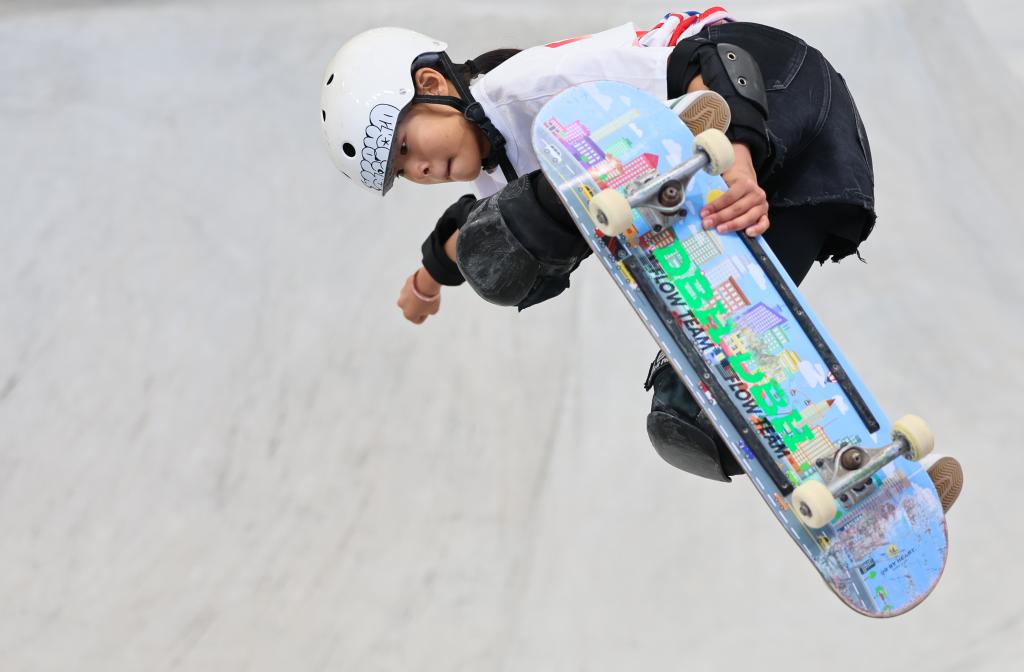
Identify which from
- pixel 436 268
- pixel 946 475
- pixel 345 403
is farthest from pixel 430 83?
pixel 345 403

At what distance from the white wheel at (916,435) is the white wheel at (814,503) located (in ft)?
0.43

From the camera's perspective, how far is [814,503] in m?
1.46

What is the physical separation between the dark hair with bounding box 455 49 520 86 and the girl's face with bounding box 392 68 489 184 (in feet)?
0.15

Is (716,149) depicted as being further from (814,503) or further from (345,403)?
(345,403)

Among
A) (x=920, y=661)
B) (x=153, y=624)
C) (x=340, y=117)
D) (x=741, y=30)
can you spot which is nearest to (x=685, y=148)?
(x=741, y=30)

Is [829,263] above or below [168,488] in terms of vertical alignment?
above

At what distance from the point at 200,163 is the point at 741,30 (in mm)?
1861

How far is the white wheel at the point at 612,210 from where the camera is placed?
4.84 feet

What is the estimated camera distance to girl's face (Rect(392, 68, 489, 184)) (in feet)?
6.01

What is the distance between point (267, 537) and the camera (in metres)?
2.66

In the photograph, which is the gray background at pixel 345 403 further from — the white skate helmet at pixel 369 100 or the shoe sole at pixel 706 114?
the shoe sole at pixel 706 114

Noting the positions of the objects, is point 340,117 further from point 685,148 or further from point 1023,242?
point 1023,242

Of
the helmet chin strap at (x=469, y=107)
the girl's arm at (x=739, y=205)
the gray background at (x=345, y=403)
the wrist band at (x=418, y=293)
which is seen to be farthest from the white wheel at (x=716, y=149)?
the gray background at (x=345, y=403)

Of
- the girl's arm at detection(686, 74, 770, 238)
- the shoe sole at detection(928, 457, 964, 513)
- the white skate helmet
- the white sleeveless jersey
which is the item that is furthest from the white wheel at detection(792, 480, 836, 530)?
the white skate helmet
